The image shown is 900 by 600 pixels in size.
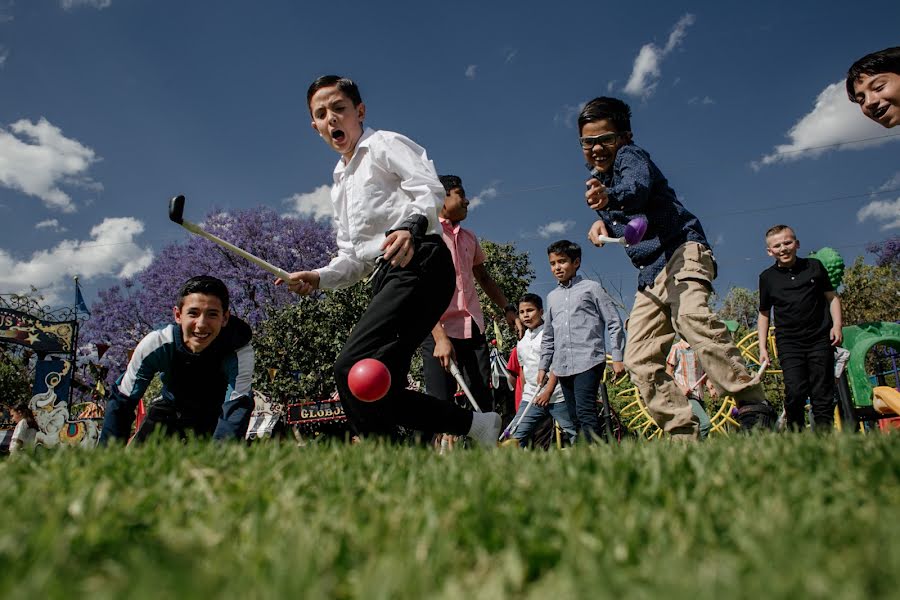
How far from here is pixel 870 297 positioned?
933 inches

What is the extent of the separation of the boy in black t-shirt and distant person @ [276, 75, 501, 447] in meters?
3.41

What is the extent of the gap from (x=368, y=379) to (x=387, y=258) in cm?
65

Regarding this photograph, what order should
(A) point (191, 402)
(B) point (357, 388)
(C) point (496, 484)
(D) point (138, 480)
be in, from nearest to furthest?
(C) point (496, 484) < (D) point (138, 480) < (B) point (357, 388) < (A) point (191, 402)

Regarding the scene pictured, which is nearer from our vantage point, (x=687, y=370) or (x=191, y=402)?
(x=191, y=402)

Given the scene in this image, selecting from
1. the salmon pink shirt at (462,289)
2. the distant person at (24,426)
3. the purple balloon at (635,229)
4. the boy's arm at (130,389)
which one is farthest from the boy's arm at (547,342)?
the distant person at (24,426)

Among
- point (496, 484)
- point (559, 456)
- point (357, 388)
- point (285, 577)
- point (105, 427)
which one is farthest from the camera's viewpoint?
point (105, 427)

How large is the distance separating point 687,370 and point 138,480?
30.4 ft

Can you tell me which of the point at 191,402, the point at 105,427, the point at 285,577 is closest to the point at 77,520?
the point at 285,577

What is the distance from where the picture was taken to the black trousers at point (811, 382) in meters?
5.61

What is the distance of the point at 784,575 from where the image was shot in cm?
86

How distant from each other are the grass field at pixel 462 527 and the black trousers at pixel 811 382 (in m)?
4.10

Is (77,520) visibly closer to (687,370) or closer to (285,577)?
(285,577)

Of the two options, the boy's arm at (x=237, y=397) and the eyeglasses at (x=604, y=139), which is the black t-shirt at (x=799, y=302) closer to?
the eyeglasses at (x=604, y=139)

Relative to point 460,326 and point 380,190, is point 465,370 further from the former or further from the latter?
point 380,190
